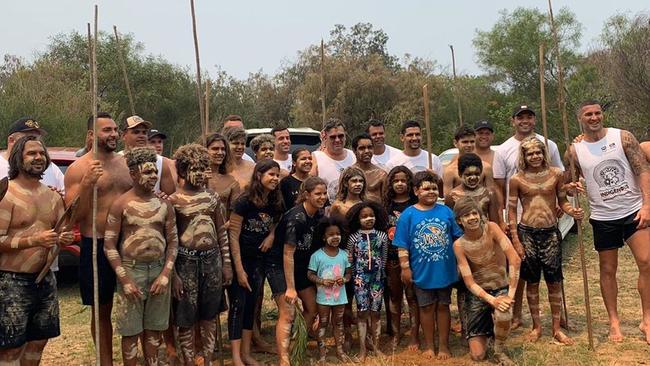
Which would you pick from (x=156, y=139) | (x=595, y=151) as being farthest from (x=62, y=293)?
(x=595, y=151)

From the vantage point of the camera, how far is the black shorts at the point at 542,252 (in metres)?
5.57

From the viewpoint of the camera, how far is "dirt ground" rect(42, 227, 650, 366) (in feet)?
16.8

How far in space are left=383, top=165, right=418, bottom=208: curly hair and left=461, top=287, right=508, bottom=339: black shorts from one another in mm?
964

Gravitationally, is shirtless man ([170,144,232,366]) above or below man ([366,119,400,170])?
below

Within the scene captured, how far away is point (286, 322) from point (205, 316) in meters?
0.69

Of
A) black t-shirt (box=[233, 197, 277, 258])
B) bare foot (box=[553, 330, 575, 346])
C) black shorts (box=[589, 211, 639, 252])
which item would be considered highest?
black t-shirt (box=[233, 197, 277, 258])

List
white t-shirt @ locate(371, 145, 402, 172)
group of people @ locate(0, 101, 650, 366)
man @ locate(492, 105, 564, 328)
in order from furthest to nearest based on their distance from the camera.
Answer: white t-shirt @ locate(371, 145, 402, 172) < man @ locate(492, 105, 564, 328) < group of people @ locate(0, 101, 650, 366)

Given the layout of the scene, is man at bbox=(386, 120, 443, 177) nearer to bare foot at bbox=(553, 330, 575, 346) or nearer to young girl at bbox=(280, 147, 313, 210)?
young girl at bbox=(280, 147, 313, 210)

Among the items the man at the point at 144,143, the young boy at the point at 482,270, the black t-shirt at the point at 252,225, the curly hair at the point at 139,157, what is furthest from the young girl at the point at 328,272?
the curly hair at the point at 139,157

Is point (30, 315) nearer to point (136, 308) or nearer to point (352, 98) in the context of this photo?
point (136, 308)

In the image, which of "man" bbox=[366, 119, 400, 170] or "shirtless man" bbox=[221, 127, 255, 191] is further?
"man" bbox=[366, 119, 400, 170]

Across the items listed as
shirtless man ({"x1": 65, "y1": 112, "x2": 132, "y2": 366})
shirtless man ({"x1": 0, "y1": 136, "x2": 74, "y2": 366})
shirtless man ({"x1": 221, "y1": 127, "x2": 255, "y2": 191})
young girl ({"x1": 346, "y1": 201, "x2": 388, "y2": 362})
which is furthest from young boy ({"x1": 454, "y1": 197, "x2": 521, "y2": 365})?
shirtless man ({"x1": 0, "y1": 136, "x2": 74, "y2": 366})

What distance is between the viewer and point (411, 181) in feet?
17.9

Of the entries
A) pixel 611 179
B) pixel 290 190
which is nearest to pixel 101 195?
pixel 290 190
